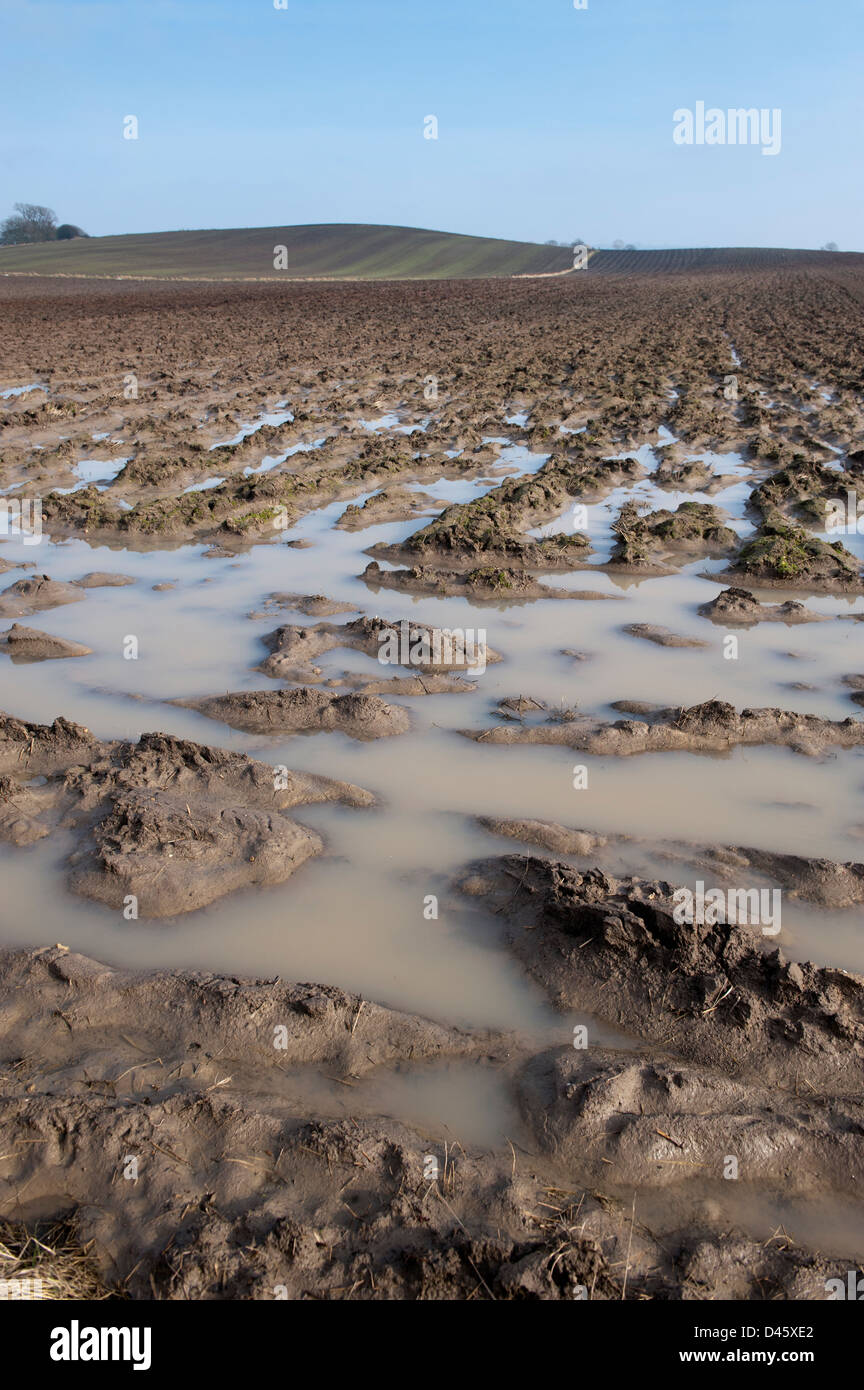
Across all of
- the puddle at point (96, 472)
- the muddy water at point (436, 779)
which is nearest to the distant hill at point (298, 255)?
the puddle at point (96, 472)

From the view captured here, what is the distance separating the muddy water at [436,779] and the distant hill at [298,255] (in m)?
54.9

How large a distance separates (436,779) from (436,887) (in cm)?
95

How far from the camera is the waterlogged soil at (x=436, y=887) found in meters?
2.57

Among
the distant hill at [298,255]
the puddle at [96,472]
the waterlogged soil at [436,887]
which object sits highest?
the distant hill at [298,255]

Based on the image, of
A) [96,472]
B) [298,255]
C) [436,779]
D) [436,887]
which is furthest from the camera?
[298,255]

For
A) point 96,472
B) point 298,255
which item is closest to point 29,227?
point 298,255

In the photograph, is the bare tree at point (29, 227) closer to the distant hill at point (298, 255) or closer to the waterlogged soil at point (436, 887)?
the distant hill at point (298, 255)

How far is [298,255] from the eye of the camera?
6744cm

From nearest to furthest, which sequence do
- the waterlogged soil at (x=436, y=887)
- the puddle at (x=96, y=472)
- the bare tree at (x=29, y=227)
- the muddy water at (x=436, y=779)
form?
1. the waterlogged soil at (x=436, y=887)
2. the muddy water at (x=436, y=779)
3. the puddle at (x=96, y=472)
4. the bare tree at (x=29, y=227)

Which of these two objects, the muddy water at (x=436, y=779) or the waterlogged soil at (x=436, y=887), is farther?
the muddy water at (x=436, y=779)

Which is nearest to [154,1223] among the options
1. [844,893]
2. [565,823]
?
[565,823]

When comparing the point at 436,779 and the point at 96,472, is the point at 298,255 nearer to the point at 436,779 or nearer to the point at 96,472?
the point at 96,472

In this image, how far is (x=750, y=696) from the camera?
18.9 ft

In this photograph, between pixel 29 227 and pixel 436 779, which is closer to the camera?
pixel 436 779
